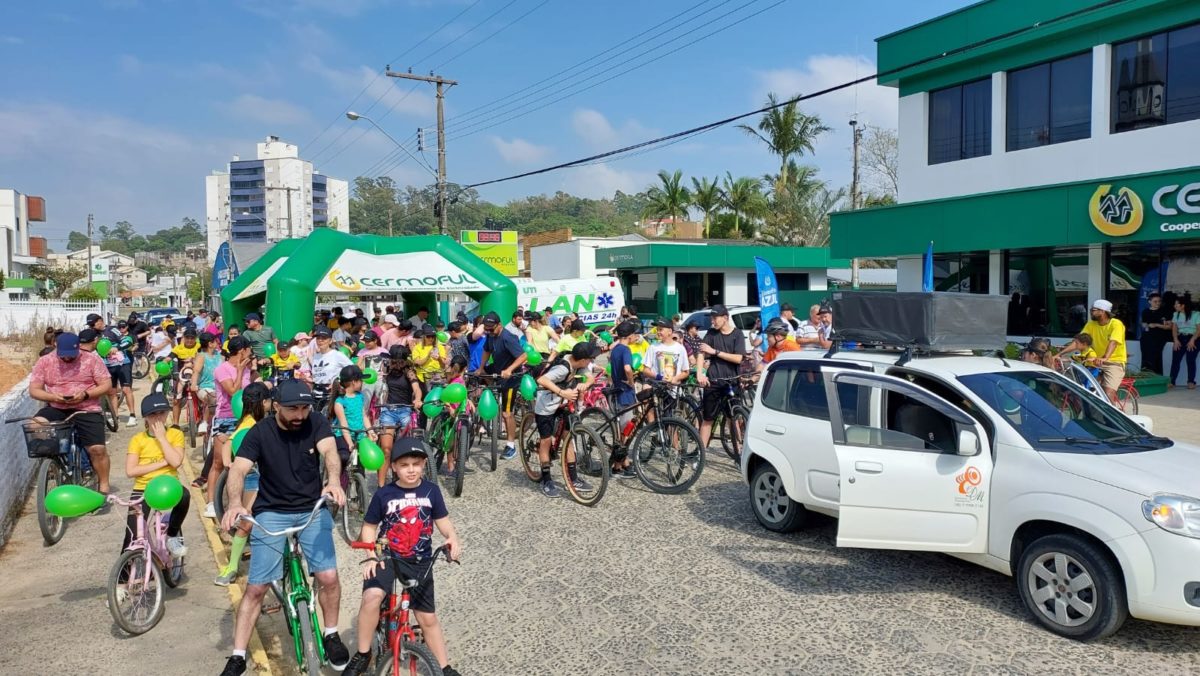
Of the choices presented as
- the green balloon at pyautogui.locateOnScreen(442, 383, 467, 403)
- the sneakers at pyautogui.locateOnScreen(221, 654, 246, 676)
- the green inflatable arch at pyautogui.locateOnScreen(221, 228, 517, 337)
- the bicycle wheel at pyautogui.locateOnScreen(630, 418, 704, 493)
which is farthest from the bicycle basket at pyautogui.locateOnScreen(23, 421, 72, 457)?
the green inflatable arch at pyautogui.locateOnScreen(221, 228, 517, 337)

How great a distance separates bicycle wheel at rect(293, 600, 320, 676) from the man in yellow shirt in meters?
10.4

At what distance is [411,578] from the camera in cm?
398

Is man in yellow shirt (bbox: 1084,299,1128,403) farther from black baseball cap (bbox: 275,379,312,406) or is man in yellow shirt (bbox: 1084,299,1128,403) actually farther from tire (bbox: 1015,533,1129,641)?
black baseball cap (bbox: 275,379,312,406)

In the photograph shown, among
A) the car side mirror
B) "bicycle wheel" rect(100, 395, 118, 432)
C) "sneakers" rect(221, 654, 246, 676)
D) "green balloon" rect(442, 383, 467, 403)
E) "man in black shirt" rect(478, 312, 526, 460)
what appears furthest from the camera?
"bicycle wheel" rect(100, 395, 118, 432)

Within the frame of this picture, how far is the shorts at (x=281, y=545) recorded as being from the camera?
442 centimetres

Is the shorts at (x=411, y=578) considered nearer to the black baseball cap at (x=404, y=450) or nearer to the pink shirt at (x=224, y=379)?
the black baseball cap at (x=404, y=450)

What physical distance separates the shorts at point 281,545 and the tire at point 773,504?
3684mm

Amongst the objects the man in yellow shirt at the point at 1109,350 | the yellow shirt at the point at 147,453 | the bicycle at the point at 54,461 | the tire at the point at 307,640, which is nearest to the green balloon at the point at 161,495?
the yellow shirt at the point at 147,453

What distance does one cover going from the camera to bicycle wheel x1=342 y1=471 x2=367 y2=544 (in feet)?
24.0

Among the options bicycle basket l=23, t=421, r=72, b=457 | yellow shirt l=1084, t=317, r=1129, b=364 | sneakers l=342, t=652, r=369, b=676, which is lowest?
sneakers l=342, t=652, r=369, b=676

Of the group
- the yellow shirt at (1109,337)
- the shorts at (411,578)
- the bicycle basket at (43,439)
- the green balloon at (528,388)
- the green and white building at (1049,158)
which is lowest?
the shorts at (411,578)

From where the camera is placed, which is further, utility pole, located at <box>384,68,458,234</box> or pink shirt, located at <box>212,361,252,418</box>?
utility pole, located at <box>384,68,458,234</box>

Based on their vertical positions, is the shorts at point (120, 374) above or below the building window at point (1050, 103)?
below

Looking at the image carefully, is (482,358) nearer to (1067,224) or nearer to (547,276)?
(1067,224)
